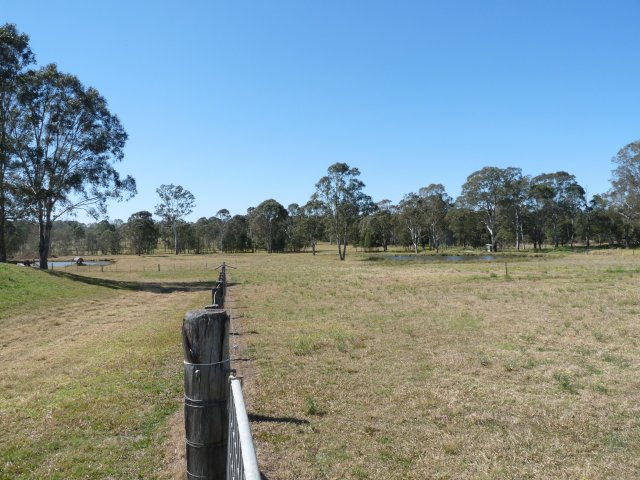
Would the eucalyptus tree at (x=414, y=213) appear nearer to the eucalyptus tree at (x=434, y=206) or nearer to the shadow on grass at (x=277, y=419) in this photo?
the eucalyptus tree at (x=434, y=206)

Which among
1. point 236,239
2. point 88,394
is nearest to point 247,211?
point 236,239

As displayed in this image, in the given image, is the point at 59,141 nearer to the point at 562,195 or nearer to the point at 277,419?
the point at 277,419

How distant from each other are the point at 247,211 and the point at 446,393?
428 ft

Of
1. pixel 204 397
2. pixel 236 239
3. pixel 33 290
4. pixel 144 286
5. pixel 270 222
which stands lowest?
pixel 144 286

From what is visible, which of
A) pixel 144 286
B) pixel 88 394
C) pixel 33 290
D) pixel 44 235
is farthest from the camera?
pixel 44 235

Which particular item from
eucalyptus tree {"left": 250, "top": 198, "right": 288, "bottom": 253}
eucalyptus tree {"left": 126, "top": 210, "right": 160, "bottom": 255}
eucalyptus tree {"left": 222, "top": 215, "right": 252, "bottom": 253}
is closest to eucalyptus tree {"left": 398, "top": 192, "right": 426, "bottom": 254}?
eucalyptus tree {"left": 250, "top": 198, "right": 288, "bottom": 253}

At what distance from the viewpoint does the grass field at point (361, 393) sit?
504cm

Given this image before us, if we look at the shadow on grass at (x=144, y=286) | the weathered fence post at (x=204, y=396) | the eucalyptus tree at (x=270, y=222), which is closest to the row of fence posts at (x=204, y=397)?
the weathered fence post at (x=204, y=396)

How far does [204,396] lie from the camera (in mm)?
2734

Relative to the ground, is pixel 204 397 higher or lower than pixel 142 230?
lower

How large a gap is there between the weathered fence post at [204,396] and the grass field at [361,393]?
7.30 ft

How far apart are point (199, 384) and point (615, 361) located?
31.6 ft

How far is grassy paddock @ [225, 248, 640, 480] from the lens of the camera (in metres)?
5.02

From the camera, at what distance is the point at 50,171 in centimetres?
3456
